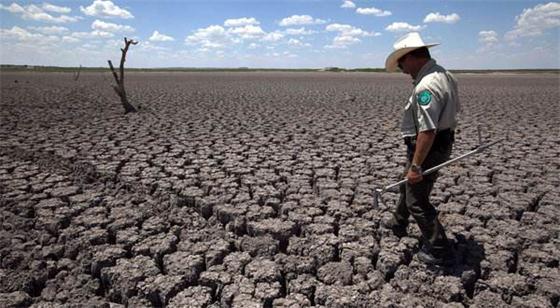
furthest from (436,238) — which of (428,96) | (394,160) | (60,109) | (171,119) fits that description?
(60,109)

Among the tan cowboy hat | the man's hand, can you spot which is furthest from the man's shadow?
the tan cowboy hat

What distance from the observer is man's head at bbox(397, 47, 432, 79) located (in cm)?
237

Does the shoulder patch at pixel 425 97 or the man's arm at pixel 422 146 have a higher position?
the shoulder patch at pixel 425 97

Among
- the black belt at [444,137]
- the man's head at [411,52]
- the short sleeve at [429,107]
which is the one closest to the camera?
the short sleeve at [429,107]

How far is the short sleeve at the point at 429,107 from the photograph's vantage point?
2.21 metres

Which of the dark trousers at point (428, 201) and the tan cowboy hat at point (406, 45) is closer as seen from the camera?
the tan cowboy hat at point (406, 45)

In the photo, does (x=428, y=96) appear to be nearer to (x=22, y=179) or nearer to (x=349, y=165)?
(x=349, y=165)

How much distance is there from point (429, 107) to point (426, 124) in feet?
0.33

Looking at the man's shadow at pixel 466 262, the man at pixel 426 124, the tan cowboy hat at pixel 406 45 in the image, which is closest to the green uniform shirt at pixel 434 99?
the man at pixel 426 124

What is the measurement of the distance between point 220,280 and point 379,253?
3.89 ft

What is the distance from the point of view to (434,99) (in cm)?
222

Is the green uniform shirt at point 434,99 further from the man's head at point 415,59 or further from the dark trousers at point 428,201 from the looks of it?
the dark trousers at point 428,201

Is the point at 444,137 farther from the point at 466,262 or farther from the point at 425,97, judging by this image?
the point at 466,262

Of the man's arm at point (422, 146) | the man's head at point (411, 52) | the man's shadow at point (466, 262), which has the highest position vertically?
the man's head at point (411, 52)
